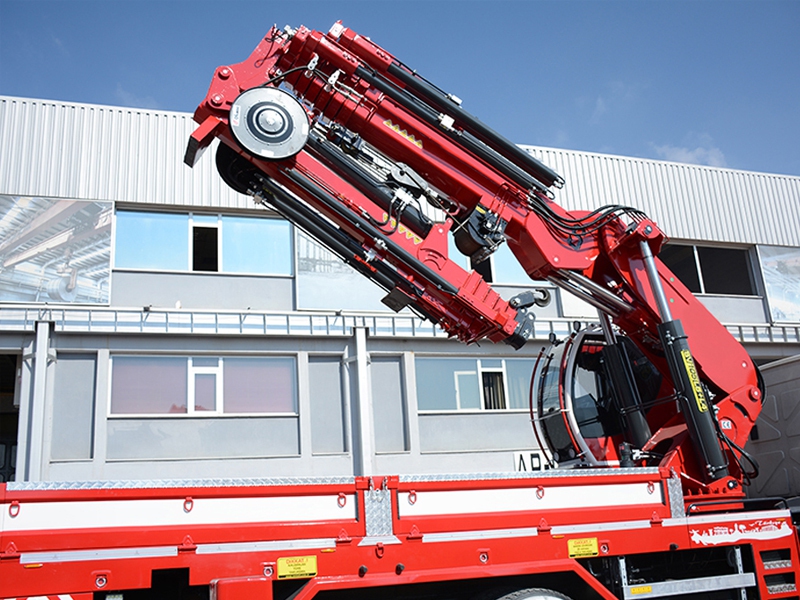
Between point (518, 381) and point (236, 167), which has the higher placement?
point (236, 167)

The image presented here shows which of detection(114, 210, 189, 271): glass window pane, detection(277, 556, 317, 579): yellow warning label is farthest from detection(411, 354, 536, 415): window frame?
detection(277, 556, 317, 579): yellow warning label

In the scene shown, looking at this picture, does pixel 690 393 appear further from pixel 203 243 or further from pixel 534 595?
pixel 203 243

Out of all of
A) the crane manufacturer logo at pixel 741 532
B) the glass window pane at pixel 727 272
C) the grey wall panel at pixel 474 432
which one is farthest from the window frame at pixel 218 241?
the crane manufacturer logo at pixel 741 532

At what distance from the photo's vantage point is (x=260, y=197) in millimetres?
7629

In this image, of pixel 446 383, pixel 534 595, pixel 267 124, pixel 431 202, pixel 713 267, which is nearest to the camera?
pixel 534 595

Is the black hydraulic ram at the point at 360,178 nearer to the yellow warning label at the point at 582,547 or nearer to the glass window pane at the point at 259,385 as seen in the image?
the yellow warning label at the point at 582,547

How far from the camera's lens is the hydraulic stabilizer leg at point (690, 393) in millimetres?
7539

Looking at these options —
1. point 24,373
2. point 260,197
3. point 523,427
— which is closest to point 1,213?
point 24,373

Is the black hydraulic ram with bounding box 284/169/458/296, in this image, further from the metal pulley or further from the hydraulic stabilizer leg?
the hydraulic stabilizer leg

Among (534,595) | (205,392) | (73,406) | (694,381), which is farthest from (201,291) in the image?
(534,595)

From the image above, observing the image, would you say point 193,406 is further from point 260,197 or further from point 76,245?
point 260,197

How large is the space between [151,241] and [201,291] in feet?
5.12

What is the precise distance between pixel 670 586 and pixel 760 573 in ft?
3.35

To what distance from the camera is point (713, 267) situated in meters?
22.5
